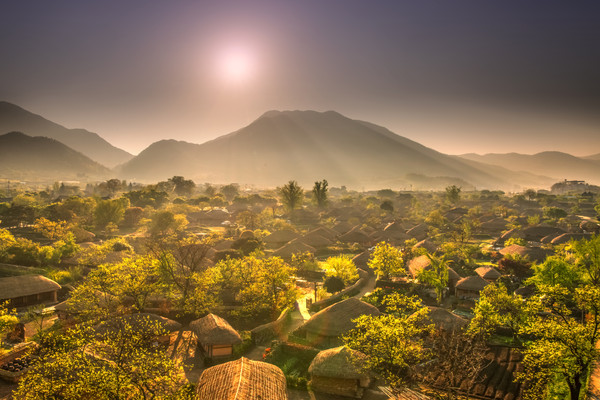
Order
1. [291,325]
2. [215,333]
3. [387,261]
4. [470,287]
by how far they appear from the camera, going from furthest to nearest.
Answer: [387,261]
[470,287]
[291,325]
[215,333]

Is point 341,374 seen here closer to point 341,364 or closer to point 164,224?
point 341,364

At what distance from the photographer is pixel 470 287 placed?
3591cm

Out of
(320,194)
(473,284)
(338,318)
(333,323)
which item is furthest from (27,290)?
(320,194)

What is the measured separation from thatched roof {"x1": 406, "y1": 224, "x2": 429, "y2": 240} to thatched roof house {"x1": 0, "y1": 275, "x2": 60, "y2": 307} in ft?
200

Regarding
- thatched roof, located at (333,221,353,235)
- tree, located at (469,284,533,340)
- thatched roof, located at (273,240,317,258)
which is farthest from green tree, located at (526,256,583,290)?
thatched roof, located at (333,221,353,235)

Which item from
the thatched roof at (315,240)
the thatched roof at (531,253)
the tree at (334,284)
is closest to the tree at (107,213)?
the thatched roof at (315,240)

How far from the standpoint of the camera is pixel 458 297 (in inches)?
1451

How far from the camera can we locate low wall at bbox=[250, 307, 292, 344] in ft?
89.8

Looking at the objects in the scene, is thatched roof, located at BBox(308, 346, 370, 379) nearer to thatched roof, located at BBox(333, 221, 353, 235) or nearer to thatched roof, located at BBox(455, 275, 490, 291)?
thatched roof, located at BBox(455, 275, 490, 291)

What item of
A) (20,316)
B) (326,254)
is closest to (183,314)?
(20,316)

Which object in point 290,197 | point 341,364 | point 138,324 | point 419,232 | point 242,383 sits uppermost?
point 290,197

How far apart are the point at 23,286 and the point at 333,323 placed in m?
29.6

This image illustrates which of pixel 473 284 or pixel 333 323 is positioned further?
pixel 473 284

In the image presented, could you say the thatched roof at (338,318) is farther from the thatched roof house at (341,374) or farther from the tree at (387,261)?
the tree at (387,261)
